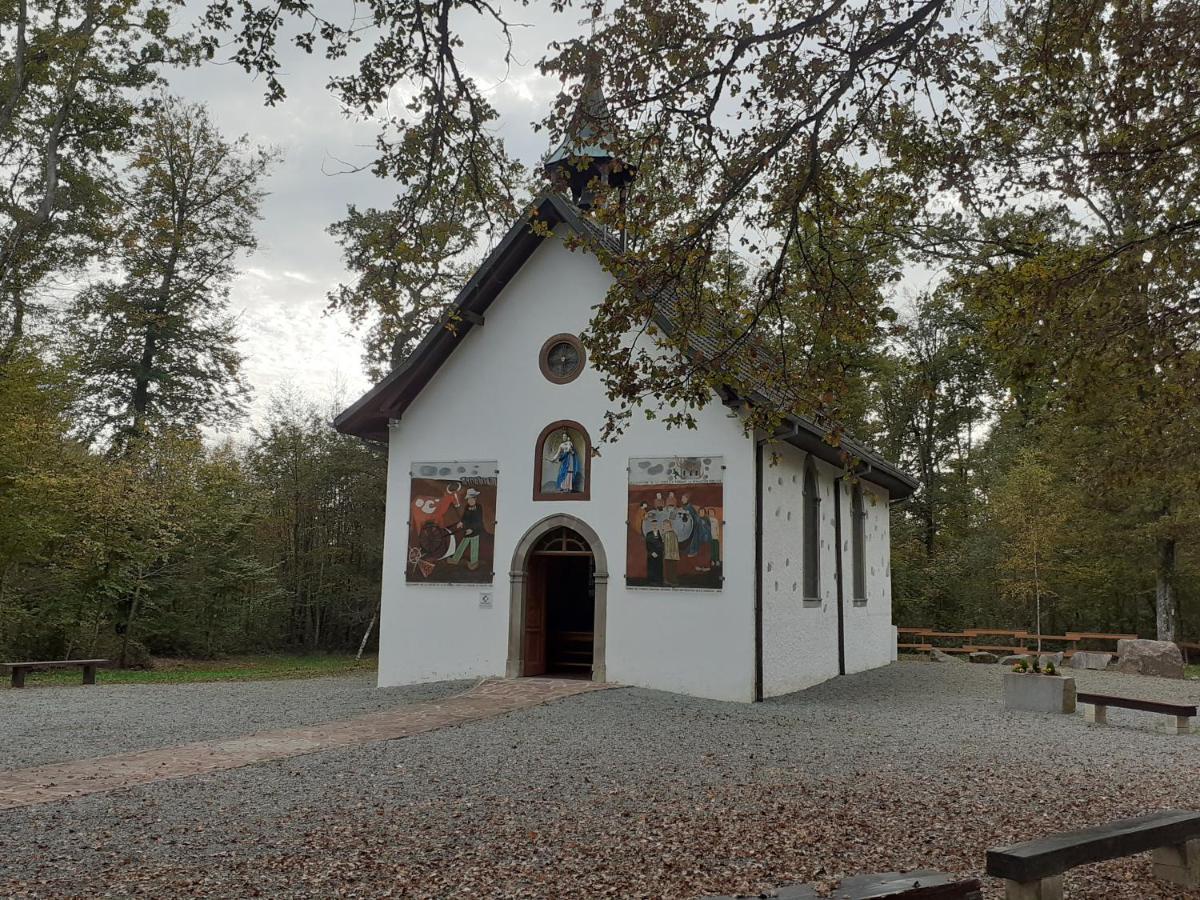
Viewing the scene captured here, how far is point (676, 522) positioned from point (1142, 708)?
641cm

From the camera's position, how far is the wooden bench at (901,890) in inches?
154

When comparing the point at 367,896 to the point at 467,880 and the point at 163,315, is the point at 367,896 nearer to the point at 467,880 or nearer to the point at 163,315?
the point at 467,880

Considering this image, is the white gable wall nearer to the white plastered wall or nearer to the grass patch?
the white plastered wall

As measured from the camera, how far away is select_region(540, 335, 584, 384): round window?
15.4 meters

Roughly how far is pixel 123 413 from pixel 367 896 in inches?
1016

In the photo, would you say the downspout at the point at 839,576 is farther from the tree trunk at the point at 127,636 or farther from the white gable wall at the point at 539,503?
the tree trunk at the point at 127,636

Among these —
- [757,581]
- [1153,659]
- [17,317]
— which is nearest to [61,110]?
[17,317]

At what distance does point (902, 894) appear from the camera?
12.7ft

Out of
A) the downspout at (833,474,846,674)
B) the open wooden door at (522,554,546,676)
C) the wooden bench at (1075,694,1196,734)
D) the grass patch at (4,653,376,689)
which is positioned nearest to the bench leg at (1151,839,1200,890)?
the wooden bench at (1075,694,1196,734)

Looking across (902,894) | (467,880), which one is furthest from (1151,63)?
(467,880)

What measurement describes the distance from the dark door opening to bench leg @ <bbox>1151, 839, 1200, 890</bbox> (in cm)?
1011

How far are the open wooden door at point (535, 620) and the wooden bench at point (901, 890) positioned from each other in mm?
11097

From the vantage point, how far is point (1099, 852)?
4742mm

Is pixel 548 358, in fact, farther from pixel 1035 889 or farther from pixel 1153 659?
pixel 1153 659
